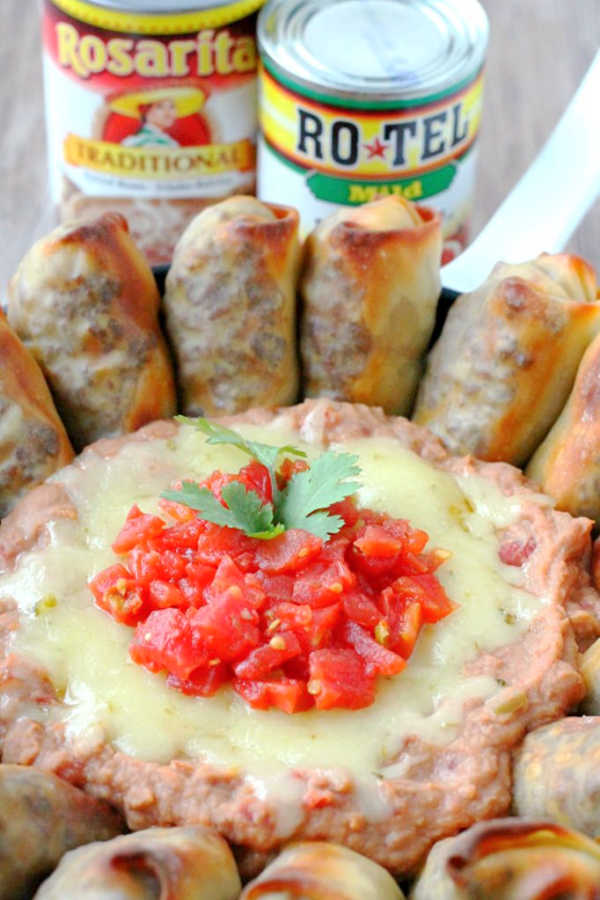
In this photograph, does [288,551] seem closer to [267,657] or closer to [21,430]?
[267,657]

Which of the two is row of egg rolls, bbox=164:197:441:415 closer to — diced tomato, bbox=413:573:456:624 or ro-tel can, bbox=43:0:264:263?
diced tomato, bbox=413:573:456:624

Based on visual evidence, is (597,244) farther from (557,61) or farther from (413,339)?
(413,339)

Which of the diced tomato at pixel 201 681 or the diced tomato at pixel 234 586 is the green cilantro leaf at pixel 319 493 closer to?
the diced tomato at pixel 234 586

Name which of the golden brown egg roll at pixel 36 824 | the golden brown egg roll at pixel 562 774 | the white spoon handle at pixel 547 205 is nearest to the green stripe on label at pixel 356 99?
the white spoon handle at pixel 547 205

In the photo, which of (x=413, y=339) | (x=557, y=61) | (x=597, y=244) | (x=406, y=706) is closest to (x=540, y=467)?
(x=413, y=339)

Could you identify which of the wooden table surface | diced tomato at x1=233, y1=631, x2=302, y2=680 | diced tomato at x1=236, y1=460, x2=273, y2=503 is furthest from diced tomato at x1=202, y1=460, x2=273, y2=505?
the wooden table surface

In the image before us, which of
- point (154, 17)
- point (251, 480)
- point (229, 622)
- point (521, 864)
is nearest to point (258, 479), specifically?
point (251, 480)
